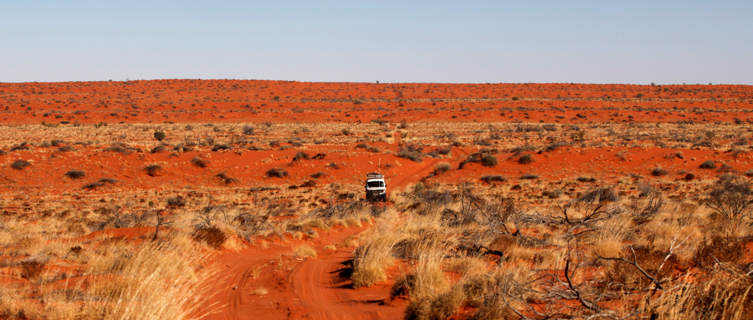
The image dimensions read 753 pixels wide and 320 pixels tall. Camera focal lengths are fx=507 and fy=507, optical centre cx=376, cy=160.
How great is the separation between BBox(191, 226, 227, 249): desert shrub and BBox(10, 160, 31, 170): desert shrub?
27.5 meters

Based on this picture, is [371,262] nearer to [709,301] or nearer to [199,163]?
[709,301]

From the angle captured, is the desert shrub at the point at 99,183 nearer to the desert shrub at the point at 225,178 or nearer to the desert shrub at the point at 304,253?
the desert shrub at the point at 225,178

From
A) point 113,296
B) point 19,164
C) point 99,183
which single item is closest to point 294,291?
point 113,296

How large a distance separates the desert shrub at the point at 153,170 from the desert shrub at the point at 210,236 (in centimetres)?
2298

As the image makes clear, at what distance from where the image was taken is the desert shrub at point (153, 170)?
34.2 metres

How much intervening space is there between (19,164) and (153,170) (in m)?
8.71

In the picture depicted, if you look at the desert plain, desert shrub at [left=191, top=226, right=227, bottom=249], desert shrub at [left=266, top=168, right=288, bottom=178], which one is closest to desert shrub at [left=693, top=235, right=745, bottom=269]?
the desert plain

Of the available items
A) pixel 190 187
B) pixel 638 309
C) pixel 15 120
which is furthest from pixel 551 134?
pixel 15 120

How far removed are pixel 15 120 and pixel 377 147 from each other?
201ft

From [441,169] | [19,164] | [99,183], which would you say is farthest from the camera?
[441,169]

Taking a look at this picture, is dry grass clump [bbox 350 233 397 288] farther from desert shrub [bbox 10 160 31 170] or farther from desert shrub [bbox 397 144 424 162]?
desert shrub [bbox 10 160 31 170]

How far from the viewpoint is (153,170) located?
112 ft

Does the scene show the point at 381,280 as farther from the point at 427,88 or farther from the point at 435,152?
the point at 427,88

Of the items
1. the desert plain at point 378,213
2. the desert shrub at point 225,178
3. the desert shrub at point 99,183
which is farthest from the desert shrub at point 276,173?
the desert shrub at point 99,183
